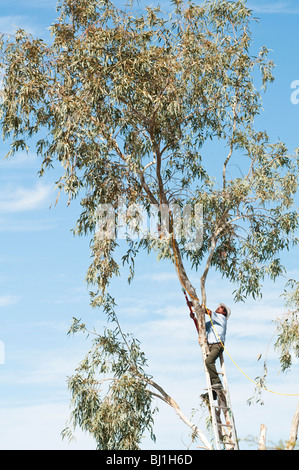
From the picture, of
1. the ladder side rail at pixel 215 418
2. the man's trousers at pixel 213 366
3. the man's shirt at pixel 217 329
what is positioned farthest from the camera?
the man's shirt at pixel 217 329

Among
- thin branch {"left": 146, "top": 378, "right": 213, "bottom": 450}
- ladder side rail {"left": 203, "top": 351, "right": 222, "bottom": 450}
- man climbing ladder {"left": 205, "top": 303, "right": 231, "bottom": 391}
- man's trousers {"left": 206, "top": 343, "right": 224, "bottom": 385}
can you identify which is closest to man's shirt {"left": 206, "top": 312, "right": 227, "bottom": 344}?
man climbing ladder {"left": 205, "top": 303, "right": 231, "bottom": 391}

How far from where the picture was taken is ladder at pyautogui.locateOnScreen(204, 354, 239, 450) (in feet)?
29.2

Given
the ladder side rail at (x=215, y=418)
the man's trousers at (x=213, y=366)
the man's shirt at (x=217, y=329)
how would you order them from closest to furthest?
1. the ladder side rail at (x=215, y=418)
2. the man's trousers at (x=213, y=366)
3. the man's shirt at (x=217, y=329)

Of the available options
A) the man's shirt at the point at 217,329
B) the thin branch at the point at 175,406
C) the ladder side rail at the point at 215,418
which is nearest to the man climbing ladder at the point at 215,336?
the man's shirt at the point at 217,329

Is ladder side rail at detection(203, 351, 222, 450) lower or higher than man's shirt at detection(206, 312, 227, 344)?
lower

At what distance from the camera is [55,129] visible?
10234 mm

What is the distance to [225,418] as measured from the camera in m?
9.27

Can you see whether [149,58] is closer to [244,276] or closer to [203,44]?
[203,44]

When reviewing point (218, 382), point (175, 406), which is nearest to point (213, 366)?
point (218, 382)

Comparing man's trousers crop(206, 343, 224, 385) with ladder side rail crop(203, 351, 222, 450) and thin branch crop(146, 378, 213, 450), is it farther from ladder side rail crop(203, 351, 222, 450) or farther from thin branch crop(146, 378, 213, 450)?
thin branch crop(146, 378, 213, 450)

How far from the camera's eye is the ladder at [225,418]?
8.90 m

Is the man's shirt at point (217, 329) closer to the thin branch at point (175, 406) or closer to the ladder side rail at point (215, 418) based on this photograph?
the ladder side rail at point (215, 418)

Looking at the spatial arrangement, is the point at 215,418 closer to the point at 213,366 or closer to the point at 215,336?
the point at 213,366

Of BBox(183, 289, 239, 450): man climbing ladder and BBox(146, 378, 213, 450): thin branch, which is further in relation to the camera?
BBox(146, 378, 213, 450): thin branch
